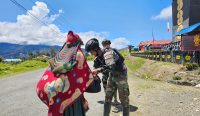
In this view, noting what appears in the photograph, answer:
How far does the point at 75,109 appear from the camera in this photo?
4309 mm

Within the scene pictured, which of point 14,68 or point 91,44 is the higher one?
point 91,44

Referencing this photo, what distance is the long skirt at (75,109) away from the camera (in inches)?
168

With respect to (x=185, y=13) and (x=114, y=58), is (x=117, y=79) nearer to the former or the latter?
(x=114, y=58)

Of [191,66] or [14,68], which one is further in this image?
[14,68]

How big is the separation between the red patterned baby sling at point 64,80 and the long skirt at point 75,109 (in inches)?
5.3

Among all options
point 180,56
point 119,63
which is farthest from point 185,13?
point 119,63

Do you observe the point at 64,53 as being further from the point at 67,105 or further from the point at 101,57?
the point at 101,57

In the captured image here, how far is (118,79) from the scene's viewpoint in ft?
23.1

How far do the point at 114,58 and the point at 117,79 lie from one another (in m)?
0.60

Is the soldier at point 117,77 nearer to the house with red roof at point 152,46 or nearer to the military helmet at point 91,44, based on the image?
the military helmet at point 91,44

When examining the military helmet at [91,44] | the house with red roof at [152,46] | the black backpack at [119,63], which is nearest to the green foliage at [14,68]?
the black backpack at [119,63]

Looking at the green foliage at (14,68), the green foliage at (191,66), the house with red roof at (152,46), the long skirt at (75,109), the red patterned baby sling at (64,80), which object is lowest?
the green foliage at (14,68)

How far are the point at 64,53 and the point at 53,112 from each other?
68 cm

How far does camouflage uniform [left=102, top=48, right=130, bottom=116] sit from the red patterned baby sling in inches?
93.7
